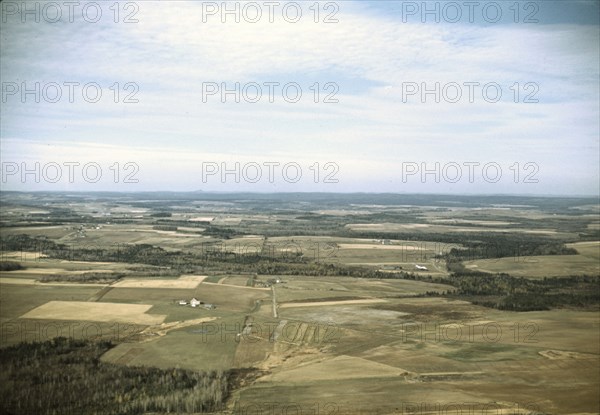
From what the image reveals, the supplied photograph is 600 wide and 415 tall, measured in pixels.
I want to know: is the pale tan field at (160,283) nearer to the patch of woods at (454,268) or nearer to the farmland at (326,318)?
the farmland at (326,318)

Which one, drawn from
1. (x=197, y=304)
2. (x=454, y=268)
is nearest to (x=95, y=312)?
(x=197, y=304)

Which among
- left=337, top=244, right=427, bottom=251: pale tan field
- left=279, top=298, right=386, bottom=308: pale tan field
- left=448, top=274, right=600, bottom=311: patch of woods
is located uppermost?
left=337, top=244, right=427, bottom=251: pale tan field

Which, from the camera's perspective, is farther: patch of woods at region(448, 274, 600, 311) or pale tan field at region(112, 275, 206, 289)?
pale tan field at region(112, 275, 206, 289)

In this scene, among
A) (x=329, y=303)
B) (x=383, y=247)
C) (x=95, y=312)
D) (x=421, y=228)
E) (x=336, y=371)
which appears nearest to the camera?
(x=336, y=371)

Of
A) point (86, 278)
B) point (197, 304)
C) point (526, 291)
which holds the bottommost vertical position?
point (526, 291)

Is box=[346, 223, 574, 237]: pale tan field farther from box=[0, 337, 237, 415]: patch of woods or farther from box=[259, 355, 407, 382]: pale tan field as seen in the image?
box=[0, 337, 237, 415]: patch of woods

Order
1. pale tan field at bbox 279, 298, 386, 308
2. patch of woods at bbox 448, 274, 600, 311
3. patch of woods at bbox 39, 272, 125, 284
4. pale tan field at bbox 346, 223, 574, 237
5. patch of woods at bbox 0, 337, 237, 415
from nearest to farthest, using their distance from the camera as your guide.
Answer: patch of woods at bbox 0, 337, 237, 415, pale tan field at bbox 279, 298, 386, 308, patch of woods at bbox 448, 274, 600, 311, patch of woods at bbox 39, 272, 125, 284, pale tan field at bbox 346, 223, 574, 237

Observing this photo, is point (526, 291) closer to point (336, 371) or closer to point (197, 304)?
point (197, 304)

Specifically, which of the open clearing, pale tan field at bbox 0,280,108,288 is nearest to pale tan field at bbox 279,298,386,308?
the open clearing
